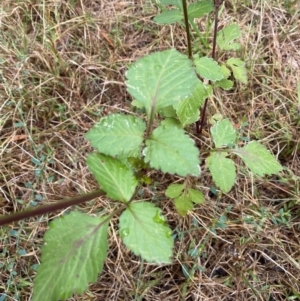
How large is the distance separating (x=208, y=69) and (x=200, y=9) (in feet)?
0.62

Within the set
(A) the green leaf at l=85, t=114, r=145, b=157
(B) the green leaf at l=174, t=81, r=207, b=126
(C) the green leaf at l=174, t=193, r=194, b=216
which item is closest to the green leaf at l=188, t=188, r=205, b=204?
(C) the green leaf at l=174, t=193, r=194, b=216

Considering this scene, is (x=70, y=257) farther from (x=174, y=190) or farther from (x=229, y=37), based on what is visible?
(x=229, y=37)

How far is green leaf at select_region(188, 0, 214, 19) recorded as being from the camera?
132cm

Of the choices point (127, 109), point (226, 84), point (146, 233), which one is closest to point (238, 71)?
point (226, 84)

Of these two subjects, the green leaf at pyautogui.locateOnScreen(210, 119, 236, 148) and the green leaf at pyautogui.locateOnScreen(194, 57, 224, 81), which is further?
the green leaf at pyautogui.locateOnScreen(210, 119, 236, 148)

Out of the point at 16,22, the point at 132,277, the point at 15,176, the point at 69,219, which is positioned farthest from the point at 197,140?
the point at 16,22

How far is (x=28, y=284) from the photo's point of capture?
1410 millimetres

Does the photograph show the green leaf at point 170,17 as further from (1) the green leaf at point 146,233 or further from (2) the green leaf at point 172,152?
(1) the green leaf at point 146,233

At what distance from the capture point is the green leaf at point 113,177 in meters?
0.96

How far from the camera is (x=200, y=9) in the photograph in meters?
1.33

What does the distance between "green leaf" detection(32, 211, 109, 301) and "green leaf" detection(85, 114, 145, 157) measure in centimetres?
16

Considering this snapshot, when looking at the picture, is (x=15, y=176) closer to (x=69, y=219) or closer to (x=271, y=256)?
(x=69, y=219)

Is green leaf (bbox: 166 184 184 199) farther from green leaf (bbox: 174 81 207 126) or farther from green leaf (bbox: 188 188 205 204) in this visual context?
green leaf (bbox: 174 81 207 126)

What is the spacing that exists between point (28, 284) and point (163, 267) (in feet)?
1.43
